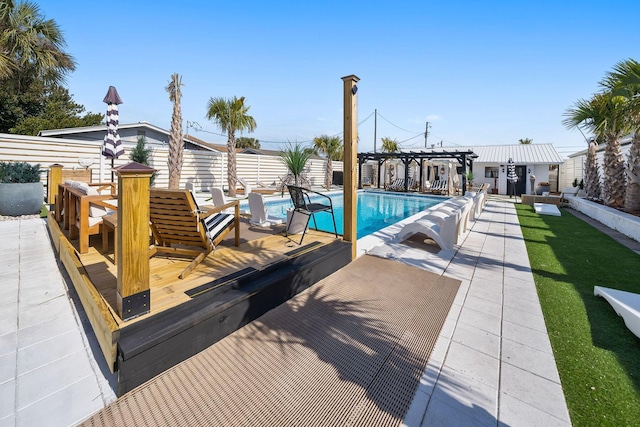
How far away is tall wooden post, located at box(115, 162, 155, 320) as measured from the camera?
1.92 metres

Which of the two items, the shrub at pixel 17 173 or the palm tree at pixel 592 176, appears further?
the palm tree at pixel 592 176

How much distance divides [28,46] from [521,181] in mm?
26832

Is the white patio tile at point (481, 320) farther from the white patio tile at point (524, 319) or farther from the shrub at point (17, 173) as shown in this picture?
the shrub at point (17, 173)

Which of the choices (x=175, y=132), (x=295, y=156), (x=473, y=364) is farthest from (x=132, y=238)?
(x=175, y=132)

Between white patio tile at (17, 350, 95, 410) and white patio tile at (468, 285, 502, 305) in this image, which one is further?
white patio tile at (468, 285, 502, 305)

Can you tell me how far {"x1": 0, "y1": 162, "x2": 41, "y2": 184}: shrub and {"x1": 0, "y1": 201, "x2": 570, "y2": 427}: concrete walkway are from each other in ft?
16.1

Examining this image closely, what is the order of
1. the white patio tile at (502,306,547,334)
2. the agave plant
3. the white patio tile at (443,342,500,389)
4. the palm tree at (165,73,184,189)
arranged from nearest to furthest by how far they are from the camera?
the white patio tile at (443,342,500,389)
the white patio tile at (502,306,547,334)
the agave plant
the palm tree at (165,73,184,189)

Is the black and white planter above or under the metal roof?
under

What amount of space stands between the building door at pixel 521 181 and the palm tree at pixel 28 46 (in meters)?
26.2

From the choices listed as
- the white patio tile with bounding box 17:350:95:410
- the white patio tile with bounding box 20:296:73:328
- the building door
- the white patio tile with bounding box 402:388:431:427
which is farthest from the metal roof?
the white patio tile with bounding box 17:350:95:410

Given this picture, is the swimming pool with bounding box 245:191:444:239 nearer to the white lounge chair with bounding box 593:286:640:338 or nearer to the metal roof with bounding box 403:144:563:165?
the white lounge chair with bounding box 593:286:640:338

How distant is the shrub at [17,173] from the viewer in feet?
23.0

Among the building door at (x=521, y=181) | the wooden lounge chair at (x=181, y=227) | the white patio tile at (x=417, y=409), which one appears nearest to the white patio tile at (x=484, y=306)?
the white patio tile at (x=417, y=409)

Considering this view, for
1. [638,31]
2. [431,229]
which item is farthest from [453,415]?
[638,31]
